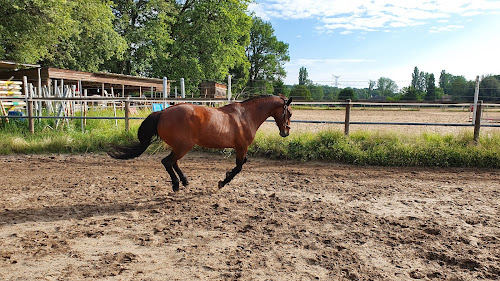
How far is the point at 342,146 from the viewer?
7.38m

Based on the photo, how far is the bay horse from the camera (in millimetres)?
4438

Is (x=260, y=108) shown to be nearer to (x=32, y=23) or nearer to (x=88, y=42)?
(x=32, y=23)

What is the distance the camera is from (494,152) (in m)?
6.98

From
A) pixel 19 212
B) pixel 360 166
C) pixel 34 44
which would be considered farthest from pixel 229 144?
pixel 34 44

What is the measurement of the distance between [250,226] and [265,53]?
165 feet

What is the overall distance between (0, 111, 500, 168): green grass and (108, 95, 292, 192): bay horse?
2609mm

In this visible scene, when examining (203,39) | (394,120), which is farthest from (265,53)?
(394,120)

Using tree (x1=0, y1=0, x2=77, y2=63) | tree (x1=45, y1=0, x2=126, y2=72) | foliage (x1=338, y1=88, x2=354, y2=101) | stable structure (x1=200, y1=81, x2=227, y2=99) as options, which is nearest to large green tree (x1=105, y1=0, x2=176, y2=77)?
tree (x1=45, y1=0, x2=126, y2=72)

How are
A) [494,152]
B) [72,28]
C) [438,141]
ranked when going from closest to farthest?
[494,152] < [438,141] < [72,28]

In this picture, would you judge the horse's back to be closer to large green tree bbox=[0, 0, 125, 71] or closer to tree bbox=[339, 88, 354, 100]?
large green tree bbox=[0, 0, 125, 71]

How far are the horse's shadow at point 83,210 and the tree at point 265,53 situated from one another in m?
46.7

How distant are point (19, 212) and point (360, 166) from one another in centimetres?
614

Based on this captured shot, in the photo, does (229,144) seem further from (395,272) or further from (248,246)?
(395,272)

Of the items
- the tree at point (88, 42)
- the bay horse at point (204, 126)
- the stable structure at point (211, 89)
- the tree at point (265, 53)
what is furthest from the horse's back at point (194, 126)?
the tree at point (265, 53)
